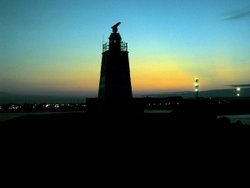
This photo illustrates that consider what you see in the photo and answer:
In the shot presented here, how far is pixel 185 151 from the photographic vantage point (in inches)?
606

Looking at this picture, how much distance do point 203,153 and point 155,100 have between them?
58.7 metres

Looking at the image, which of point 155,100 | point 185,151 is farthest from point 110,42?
point 155,100

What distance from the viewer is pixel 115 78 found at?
22.8 metres

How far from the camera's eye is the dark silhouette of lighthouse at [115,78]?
22766mm

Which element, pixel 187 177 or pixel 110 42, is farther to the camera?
pixel 110 42

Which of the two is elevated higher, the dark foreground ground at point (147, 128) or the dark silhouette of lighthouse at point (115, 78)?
the dark silhouette of lighthouse at point (115, 78)

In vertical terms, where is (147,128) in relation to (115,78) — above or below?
below

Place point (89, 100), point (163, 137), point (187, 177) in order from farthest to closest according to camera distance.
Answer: point (89, 100) < point (163, 137) < point (187, 177)

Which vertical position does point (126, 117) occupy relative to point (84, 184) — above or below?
above

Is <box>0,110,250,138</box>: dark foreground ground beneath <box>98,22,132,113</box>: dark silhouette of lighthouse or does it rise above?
beneath

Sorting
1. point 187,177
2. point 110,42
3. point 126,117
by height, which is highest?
point 110,42

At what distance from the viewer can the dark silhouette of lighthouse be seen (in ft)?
74.7

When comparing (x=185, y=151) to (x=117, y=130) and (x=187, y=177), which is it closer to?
(x=187, y=177)

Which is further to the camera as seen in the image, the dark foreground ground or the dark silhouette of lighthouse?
the dark silhouette of lighthouse
